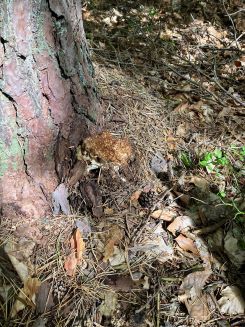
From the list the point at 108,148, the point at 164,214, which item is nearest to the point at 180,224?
the point at 164,214

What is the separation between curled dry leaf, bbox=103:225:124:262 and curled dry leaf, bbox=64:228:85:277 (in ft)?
0.35

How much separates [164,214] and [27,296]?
2.40ft

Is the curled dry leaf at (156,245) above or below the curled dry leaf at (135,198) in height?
below

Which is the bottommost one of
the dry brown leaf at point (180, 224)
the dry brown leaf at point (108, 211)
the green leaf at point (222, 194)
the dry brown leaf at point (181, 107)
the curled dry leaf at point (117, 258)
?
the curled dry leaf at point (117, 258)

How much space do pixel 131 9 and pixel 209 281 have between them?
9.17ft

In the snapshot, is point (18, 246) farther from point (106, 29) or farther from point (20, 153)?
point (106, 29)

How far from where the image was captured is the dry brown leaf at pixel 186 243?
1658 millimetres

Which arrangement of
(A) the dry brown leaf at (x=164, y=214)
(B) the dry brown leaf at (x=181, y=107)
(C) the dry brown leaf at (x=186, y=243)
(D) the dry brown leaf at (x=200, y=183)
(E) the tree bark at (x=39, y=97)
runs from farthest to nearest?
(B) the dry brown leaf at (x=181, y=107)
(D) the dry brown leaf at (x=200, y=183)
(A) the dry brown leaf at (x=164, y=214)
(C) the dry brown leaf at (x=186, y=243)
(E) the tree bark at (x=39, y=97)

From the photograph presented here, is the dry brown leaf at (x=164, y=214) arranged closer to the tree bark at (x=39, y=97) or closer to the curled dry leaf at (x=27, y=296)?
the tree bark at (x=39, y=97)

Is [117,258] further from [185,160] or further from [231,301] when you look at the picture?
[185,160]

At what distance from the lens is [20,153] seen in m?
1.61

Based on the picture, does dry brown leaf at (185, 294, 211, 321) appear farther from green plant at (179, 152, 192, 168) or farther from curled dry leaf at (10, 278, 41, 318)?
green plant at (179, 152, 192, 168)

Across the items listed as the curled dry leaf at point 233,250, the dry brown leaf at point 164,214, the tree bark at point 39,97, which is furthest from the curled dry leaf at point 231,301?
the tree bark at point 39,97

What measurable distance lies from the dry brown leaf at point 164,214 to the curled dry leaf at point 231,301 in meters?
0.41
